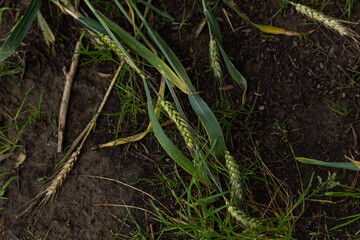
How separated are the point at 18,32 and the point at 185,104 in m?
0.92

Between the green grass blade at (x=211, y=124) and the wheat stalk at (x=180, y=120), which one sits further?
the green grass blade at (x=211, y=124)

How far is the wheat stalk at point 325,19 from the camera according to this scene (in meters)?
1.55

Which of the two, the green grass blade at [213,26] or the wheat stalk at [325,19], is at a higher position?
the green grass blade at [213,26]

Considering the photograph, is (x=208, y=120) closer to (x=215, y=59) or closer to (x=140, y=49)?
(x=215, y=59)

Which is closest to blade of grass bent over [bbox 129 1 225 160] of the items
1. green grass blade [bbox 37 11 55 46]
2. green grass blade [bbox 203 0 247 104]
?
green grass blade [bbox 203 0 247 104]

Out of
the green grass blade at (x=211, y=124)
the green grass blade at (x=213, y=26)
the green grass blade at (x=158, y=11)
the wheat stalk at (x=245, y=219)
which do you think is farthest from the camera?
the green grass blade at (x=158, y=11)

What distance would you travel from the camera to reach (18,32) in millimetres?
1715

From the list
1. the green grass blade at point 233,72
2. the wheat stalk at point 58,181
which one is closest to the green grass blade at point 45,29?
the wheat stalk at point 58,181

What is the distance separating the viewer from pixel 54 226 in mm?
1779

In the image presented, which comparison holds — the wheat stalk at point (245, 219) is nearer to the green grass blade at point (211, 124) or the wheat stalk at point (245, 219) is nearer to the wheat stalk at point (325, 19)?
the green grass blade at point (211, 124)

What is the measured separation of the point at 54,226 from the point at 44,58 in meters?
0.91

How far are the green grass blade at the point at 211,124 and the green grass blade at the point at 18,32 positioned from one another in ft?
3.01

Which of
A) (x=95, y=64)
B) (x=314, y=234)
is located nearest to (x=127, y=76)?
(x=95, y=64)

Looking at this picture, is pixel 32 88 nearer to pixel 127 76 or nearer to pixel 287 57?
pixel 127 76
